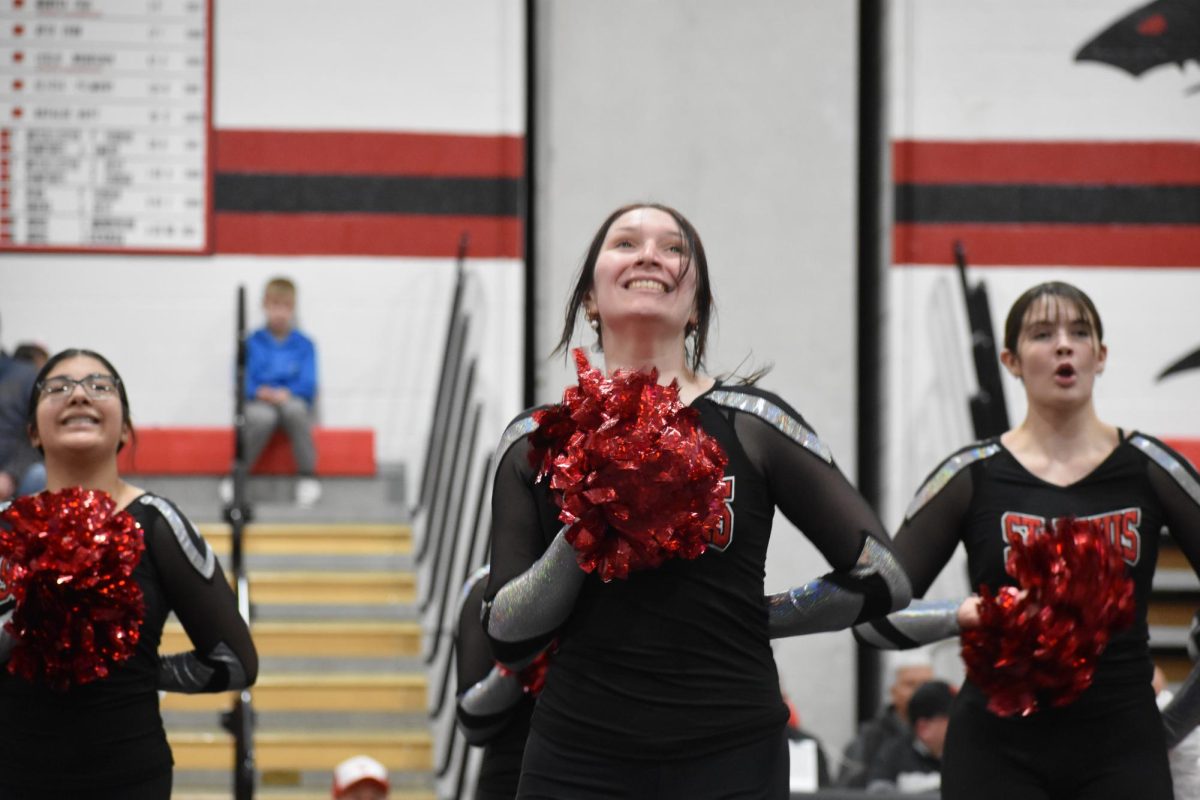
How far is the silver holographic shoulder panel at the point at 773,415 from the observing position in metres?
2.27

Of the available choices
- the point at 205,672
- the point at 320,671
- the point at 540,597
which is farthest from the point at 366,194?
the point at 540,597

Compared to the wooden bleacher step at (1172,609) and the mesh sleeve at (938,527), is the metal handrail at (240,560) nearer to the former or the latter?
the mesh sleeve at (938,527)

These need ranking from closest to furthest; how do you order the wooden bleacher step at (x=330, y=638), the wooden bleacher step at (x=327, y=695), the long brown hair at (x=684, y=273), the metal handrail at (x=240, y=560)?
the long brown hair at (x=684, y=273), the metal handrail at (x=240, y=560), the wooden bleacher step at (x=327, y=695), the wooden bleacher step at (x=330, y=638)

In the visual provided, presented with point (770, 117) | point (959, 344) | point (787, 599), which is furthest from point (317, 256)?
point (787, 599)

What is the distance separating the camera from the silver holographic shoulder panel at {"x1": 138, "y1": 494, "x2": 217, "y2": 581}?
3.19 metres

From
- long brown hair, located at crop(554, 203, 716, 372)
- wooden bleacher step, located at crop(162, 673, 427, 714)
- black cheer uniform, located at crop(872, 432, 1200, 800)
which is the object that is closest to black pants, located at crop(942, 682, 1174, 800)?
black cheer uniform, located at crop(872, 432, 1200, 800)

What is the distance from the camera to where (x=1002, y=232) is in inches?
347

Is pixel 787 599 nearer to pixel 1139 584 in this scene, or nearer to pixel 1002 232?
pixel 1139 584

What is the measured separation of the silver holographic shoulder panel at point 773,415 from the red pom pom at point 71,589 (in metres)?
1.37

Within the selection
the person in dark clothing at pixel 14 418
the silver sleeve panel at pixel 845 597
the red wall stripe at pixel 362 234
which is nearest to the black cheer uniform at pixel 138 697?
the silver sleeve panel at pixel 845 597

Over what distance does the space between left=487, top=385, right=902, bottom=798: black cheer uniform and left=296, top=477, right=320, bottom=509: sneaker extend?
20.4 ft

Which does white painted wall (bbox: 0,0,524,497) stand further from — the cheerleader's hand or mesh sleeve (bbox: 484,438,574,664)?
mesh sleeve (bbox: 484,438,574,664)

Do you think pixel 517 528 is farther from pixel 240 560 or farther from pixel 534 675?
pixel 240 560

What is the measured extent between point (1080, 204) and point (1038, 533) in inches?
248
